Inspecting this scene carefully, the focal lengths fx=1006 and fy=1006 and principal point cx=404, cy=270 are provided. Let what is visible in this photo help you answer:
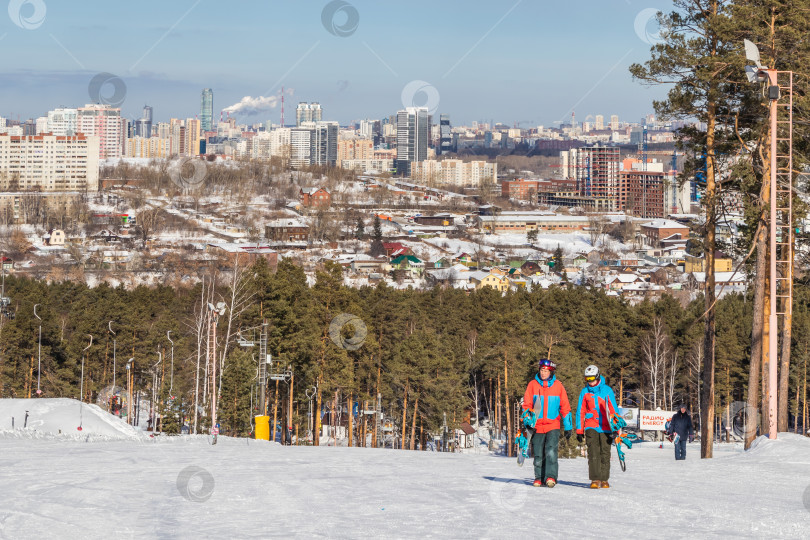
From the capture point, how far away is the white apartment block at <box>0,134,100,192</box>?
16212cm

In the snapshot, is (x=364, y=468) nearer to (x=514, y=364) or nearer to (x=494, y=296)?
(x=514, y=364)

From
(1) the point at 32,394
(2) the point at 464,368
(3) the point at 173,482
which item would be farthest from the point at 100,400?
(3) the point at 173,482

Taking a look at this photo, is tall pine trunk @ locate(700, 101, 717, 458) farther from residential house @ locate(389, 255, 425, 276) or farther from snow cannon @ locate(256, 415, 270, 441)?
residential house @ locate(389, 255, 425, 276)

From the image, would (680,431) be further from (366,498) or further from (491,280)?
(491,280)

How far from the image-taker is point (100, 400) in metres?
35.1

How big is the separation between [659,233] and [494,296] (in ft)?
311

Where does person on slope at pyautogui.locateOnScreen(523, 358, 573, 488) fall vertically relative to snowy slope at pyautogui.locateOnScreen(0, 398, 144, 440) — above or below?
above

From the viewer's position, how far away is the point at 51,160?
538 feet

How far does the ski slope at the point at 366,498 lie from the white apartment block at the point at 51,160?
160 m

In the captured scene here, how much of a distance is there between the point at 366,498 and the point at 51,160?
551ft

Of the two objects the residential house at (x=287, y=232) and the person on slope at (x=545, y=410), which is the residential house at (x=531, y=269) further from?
the person on slope at (x=545, y=410)

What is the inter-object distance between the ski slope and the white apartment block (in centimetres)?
16033

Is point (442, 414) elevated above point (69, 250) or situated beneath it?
situated beneath

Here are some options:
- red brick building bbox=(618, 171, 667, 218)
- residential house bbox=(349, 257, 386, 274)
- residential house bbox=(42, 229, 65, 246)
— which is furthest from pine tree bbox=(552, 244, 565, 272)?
red brick building bbox=(618, 171, 667, 218)
